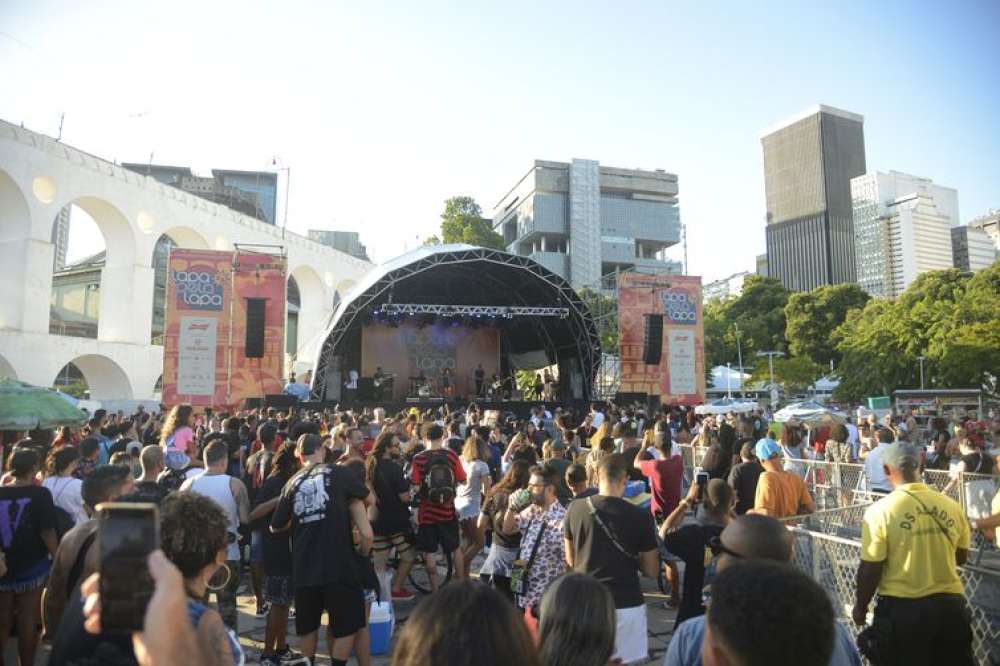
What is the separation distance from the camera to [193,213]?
29609 mm

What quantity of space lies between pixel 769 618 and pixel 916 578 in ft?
7.11

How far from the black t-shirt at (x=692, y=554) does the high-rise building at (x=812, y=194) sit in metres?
115

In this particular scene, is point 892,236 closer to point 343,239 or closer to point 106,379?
point 343,239

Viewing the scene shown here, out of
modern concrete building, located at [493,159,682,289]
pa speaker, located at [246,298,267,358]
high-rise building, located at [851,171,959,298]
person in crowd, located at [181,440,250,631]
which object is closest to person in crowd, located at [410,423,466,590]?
person in crowd, located at [181,440,250,631]

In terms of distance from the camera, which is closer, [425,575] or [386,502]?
[386,502]

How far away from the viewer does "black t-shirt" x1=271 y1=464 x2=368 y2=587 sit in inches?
146

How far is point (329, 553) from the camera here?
372cm

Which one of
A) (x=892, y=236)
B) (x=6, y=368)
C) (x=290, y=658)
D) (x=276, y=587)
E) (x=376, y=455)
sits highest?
(x=892, y=236)

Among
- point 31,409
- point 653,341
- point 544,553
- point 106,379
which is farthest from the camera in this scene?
point 106,379

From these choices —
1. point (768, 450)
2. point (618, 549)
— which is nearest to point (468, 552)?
point (768, 450)

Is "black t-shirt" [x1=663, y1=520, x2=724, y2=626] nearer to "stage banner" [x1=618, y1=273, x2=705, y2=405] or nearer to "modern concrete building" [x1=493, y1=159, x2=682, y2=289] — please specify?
"stage banner" [x1=618, y1=273, x2=705, y2=405]

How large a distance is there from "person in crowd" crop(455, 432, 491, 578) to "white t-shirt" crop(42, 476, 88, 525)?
2.93 meters

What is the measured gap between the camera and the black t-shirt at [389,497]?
5.47 meters

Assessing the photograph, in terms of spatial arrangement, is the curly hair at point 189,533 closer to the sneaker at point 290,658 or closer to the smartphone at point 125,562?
the smartphone at point 125,562
